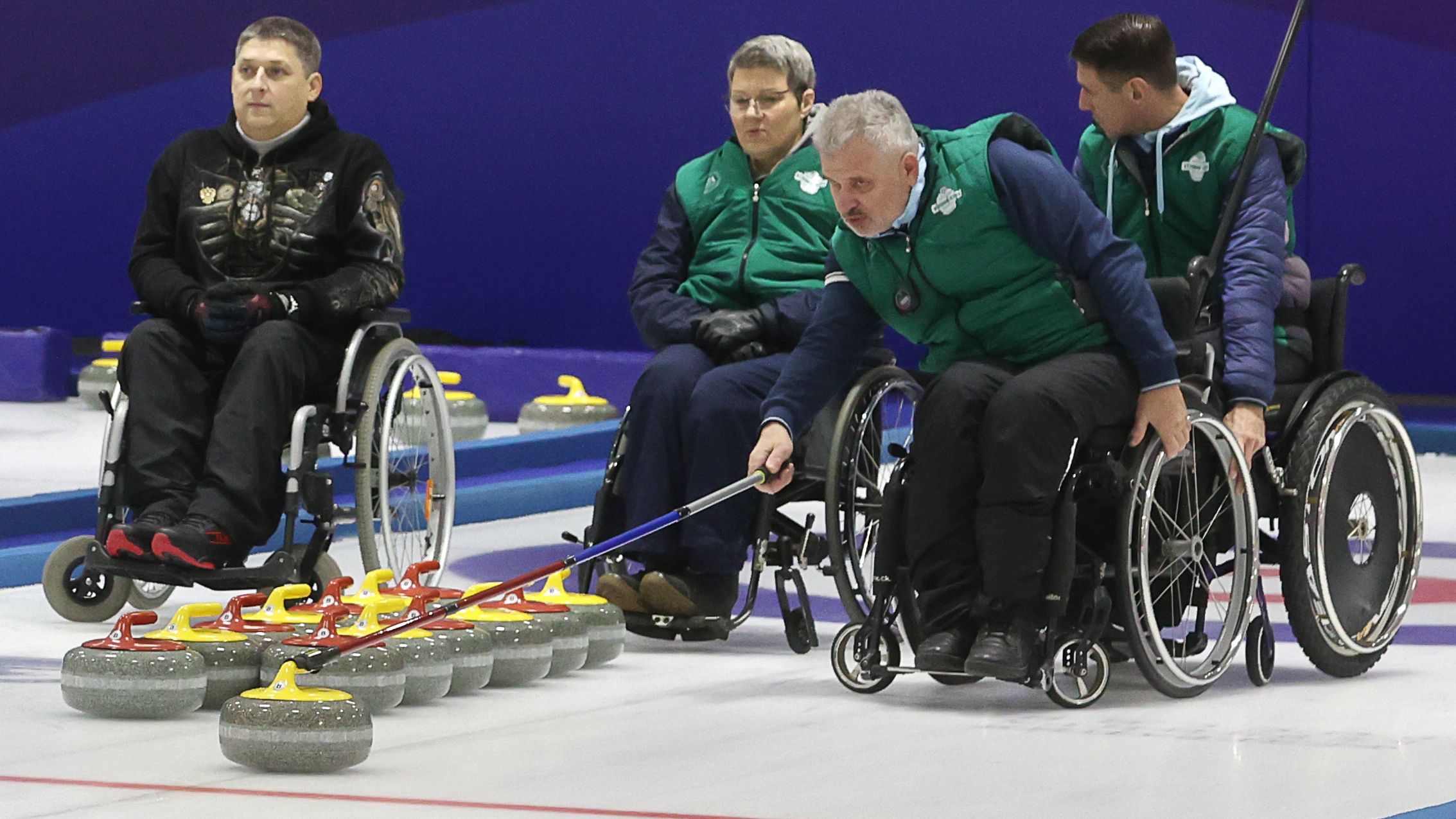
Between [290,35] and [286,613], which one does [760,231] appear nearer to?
[290,35]

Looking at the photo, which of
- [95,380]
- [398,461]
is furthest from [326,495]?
[95,380]

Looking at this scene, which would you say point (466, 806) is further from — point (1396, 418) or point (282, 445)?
point (1396, 418)

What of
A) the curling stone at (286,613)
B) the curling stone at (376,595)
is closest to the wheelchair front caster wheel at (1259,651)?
the curling stone at (376,595)

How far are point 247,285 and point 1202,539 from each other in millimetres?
1691

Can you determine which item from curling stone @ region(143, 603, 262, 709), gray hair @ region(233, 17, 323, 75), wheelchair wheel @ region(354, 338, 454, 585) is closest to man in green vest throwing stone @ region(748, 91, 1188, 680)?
A: curling stone @ region(143, 603, 262, 709)

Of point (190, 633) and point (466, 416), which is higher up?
point (466, 416)

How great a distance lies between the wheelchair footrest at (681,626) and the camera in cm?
362

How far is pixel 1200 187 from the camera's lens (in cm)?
335

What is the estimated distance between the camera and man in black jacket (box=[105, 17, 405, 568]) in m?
3.65

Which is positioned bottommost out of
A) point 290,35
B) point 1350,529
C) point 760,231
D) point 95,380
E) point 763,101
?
point 1350,529

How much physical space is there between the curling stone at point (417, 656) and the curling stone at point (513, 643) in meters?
0.12

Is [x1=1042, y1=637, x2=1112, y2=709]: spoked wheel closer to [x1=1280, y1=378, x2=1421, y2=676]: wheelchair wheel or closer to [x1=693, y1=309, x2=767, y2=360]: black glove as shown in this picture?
[x1=1280, y1=378, x2=1421, y2=676]: wheelchair wheel

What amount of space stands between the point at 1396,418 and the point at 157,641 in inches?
73.9

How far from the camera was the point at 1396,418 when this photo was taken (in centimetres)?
341
